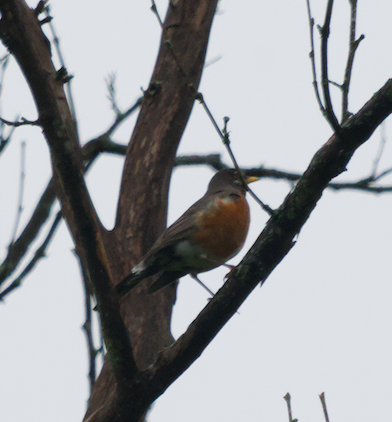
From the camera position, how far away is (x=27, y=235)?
4.41 metres

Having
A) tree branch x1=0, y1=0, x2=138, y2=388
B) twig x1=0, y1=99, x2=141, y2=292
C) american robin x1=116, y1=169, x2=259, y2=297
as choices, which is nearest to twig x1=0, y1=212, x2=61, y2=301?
twig x1=0, y1=99, x2=141, y2=292

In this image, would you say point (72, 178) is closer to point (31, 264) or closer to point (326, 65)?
point (326, 65)

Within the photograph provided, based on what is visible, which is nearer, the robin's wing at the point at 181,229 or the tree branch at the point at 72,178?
the tree branch at the point at 72,178

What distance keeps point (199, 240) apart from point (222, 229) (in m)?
0.20

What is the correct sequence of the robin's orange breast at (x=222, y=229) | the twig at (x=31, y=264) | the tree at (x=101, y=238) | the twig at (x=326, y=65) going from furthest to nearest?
the robin's orange breast at (x=222, y=229) → the twig at (x=31, y=264) → the tree at (x=101, y=238) → the twig at (x=326, y=65)

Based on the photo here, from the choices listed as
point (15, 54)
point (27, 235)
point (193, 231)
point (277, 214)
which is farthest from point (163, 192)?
point (15, 54)

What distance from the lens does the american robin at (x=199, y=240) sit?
A: 13.1 ft

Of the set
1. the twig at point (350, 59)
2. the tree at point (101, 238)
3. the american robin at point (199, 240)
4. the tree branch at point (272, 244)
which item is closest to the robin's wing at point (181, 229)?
the american robin at point (199, 240)

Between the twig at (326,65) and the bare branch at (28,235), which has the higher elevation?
the bare branch at (28,235)

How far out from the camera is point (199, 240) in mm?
4203

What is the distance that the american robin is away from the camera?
158 inches

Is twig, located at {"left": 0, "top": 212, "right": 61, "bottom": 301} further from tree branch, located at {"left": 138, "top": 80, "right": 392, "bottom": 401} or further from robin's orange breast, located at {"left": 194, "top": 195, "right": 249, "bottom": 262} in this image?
tree branch, located at {"left": 138, "top": 80, "right": 392, "bottom": 401}

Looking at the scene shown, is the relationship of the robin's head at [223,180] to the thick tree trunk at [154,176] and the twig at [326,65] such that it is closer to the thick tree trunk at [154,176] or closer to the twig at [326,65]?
the thick tree trunk at [154,176]

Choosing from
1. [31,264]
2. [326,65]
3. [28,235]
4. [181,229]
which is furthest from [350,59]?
[28,235]
